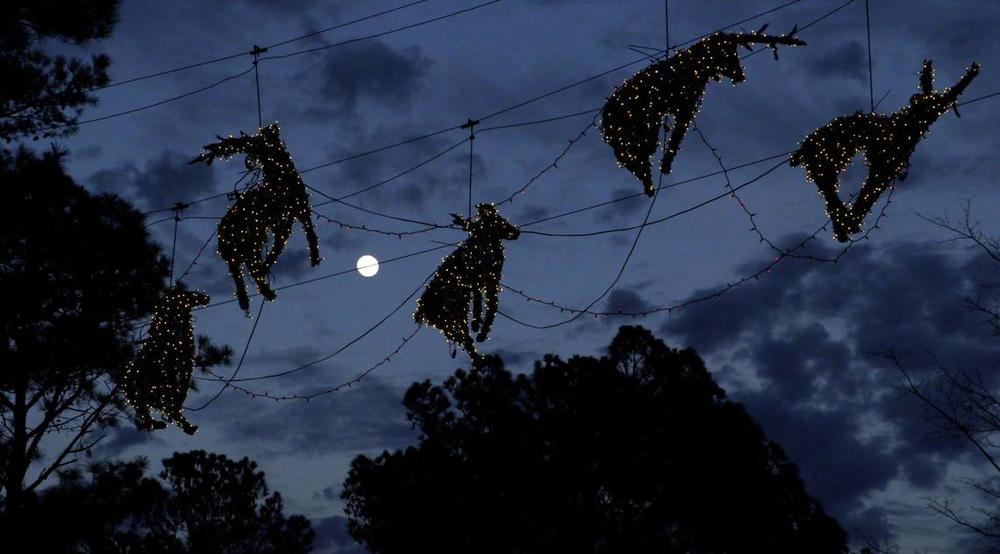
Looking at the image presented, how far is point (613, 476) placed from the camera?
78.5 feet

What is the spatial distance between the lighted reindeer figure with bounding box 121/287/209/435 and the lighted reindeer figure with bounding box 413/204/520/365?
3244mm

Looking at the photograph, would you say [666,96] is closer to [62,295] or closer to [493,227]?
[493,227]

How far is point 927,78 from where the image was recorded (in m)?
7.08

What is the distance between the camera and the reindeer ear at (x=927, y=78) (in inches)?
278

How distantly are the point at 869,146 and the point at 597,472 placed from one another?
58.2ft

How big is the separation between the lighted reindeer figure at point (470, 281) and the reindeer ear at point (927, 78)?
3424 millimetres

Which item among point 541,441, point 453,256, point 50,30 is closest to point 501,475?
point 541,441

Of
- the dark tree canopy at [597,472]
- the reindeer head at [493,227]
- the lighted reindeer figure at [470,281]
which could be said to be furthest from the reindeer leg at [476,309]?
the dark tree canopy at [597,472]

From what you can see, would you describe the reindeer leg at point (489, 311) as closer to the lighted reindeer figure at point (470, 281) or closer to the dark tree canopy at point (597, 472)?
the lighted reindeer figure at point (470, 281)

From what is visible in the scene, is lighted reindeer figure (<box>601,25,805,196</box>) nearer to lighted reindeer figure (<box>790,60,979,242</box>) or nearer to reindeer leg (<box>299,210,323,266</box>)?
lighted reindeer figure (<box>790,60,979,242</box>)

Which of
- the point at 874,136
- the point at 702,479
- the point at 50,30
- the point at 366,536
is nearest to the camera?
the point at 874,136

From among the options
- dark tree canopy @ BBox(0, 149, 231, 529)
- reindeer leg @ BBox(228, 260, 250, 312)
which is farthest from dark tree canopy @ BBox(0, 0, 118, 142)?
reindeer leg @ BBox(228, 260, 250, 312)

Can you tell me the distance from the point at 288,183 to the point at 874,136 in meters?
4.87

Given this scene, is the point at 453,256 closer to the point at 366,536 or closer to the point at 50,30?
→ the point at 50,30
